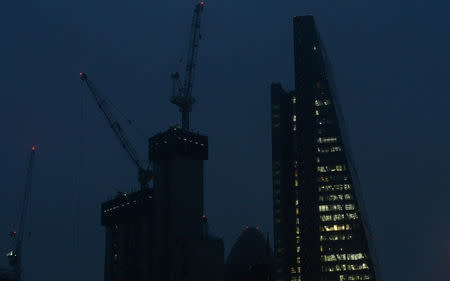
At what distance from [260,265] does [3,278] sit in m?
67.6

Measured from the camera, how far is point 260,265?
145750 millimetres

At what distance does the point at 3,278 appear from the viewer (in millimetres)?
161500

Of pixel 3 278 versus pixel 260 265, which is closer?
pixel 260 265
